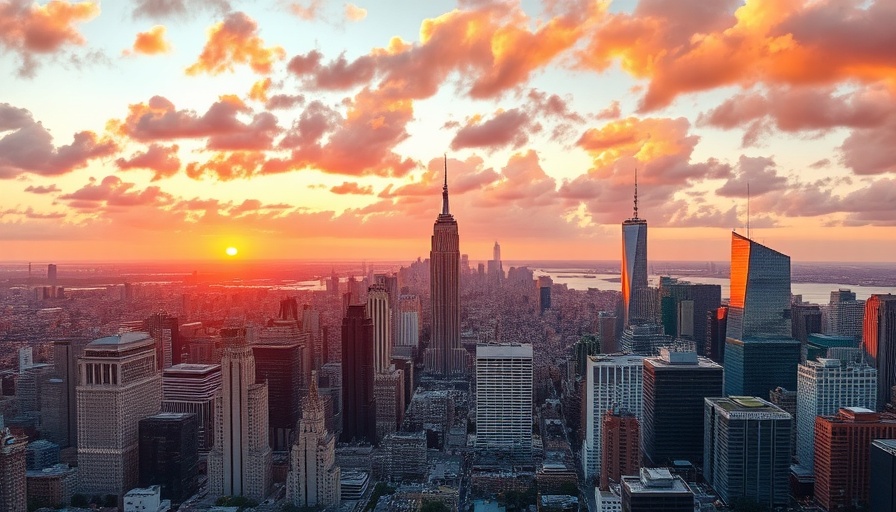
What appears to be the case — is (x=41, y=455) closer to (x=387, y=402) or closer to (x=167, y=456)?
(x=167, y=456)

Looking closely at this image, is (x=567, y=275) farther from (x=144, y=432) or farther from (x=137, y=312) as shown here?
(x=144, y=432)

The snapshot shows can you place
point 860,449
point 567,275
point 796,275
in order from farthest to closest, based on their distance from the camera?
point 567,275 → point 796,275 → point 860,449

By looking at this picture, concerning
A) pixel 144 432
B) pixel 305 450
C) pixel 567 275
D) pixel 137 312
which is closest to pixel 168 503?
pixel 144 432

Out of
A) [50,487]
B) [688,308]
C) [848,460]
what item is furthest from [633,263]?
[50,487]

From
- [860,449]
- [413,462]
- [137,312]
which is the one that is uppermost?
[137,312]

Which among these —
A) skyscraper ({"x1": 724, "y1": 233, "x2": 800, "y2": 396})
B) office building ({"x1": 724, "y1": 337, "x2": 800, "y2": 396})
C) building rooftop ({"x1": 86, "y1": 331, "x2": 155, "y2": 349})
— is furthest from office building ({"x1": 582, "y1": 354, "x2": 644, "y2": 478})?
building rooftop ({"x1": 86, "y1": 331, "x2": 155, "y2": 349})

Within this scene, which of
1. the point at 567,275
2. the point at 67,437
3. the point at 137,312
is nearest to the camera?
the point at 67,437

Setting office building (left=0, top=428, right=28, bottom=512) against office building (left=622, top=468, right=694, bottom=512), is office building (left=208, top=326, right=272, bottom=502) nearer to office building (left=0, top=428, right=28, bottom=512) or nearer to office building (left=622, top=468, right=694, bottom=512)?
office building (left=0, top=428, right=28, bottom=512)

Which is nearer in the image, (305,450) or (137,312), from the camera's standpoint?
(305,450)
